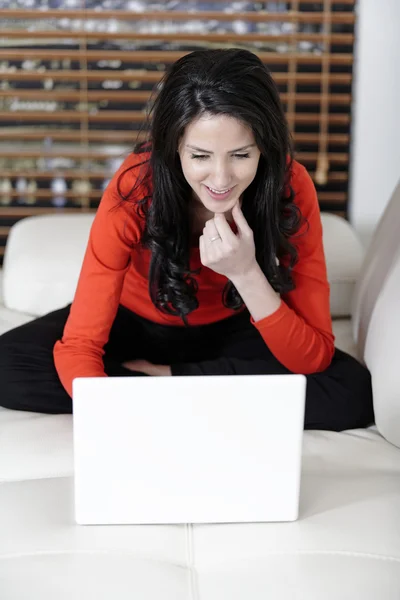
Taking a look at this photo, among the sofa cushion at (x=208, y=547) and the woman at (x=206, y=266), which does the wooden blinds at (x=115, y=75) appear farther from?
the sofa cushion at (x=208, y=547)

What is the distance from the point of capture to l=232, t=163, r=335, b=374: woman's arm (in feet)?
4.71

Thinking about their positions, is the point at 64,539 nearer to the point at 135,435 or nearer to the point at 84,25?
the point at 135,435

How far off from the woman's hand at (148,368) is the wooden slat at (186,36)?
1396mm

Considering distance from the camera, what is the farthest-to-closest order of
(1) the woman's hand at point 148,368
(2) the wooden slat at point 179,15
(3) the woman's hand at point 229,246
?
(2) the wooden slat at point 179,15 < (1) the woman's hand at point 148,368 < (3) the woman's hand at point 229,246

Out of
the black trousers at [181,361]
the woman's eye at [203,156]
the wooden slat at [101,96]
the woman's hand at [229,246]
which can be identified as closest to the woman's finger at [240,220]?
the woman's hand at [229,246]

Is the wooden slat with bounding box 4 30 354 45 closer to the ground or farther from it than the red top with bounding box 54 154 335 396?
farther from it

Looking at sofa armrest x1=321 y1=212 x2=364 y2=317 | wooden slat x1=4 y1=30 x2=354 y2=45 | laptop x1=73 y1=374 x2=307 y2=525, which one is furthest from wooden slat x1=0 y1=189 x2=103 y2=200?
laptop x1=73 y1=374 x2=307 y2=525

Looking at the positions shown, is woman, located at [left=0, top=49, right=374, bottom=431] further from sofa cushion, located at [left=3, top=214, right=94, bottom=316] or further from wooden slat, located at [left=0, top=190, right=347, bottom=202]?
wooden slat, located at [left=0, top=190, right=347, bottom=202]

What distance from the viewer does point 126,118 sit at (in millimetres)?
2711

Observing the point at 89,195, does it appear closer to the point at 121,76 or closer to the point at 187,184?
the point at 121,76

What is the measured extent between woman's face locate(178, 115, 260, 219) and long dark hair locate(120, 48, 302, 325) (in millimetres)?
14

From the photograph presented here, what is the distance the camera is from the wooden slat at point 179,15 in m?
2.61

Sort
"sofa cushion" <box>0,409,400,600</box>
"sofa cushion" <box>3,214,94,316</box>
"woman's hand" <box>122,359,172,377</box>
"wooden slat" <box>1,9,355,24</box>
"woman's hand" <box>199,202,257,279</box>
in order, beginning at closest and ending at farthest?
"sofa cushion" <box>0,409,400,600</box>, "woman's hand" <box>199,202,257,279</box>, "woman's hand" <box>122,359,172,377</box>, "sofa cushion" <box>3,214,94,316</box>, "wooden slat" <box>1,9,355,24</box>

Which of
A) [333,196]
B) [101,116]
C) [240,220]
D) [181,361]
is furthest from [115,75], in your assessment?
[240,220]
